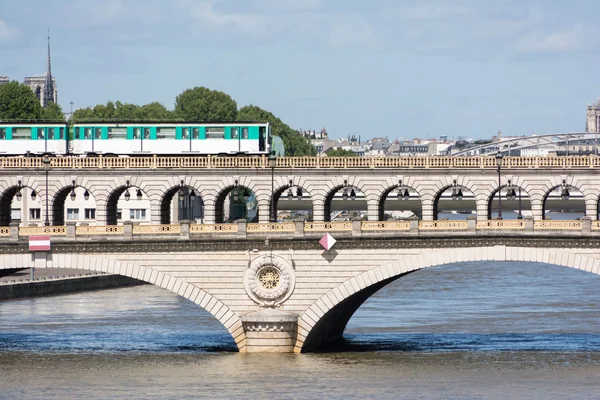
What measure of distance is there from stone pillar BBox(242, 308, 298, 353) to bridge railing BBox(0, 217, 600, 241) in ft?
14.5

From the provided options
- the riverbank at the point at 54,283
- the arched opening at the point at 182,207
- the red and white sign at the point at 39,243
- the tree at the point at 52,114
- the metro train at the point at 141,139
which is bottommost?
the riverbank at the point at 54,283

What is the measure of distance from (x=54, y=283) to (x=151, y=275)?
134 feet

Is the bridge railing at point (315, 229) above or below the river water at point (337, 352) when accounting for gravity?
above

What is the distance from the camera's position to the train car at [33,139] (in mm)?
92625

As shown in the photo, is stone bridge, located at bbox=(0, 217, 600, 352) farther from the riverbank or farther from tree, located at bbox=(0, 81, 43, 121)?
tree, located at bbox=(0, 81, 43, 121)

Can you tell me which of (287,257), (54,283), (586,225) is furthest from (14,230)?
(54,283)

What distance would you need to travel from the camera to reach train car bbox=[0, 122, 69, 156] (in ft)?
304

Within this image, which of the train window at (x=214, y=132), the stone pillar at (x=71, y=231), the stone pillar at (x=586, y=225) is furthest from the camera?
the train window at (x=214, y=132)

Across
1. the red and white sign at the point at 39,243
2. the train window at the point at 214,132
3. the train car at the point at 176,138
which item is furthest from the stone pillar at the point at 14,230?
the train window at the point at 214,132

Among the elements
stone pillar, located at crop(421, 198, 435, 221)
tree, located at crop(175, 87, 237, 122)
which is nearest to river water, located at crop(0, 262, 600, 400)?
stone pillar, located at crop(421, 198, 435, 221)

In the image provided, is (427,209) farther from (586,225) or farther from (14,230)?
(14,230)

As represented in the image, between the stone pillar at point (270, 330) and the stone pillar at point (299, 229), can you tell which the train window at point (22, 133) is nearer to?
the stone pillar at point (299, 229)

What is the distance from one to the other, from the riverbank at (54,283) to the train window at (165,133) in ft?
75.2

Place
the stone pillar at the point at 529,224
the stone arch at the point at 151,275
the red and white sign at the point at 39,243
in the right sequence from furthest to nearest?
the red and white sign at the point at 39,243
the stone arch at the point at 151,275
the stone pillar at the point at 529,224
